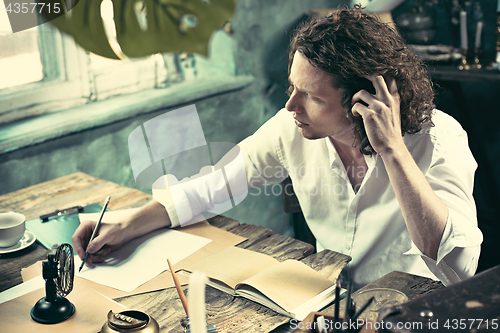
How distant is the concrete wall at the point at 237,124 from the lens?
1856mm

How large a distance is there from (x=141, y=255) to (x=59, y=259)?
0.92ft

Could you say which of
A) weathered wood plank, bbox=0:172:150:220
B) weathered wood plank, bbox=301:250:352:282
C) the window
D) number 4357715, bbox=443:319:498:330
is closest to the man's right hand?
weathered wood plank, bbox=0:172:150:220

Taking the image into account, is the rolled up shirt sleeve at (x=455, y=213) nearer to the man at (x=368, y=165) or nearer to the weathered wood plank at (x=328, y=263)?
the man at (x=368, y=165)

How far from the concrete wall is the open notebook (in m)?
1.07

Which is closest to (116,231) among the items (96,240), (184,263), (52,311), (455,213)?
(96,240)

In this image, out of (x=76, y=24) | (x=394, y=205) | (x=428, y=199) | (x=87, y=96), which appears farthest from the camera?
(x=87, y=96)

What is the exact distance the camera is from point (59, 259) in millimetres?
896

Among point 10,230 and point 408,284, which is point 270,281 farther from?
point 10,230

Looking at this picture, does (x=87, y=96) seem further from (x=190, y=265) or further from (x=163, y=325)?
(x=163, y=325)

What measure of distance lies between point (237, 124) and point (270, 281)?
1672 millimetres

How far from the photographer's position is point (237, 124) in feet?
8.39

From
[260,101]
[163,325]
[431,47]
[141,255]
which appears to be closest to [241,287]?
[163,325]

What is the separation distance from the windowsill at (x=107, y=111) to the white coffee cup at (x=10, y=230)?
1.96ft

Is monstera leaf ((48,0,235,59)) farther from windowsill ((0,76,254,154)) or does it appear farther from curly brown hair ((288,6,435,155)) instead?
windowsill ((0,76,254,154))
